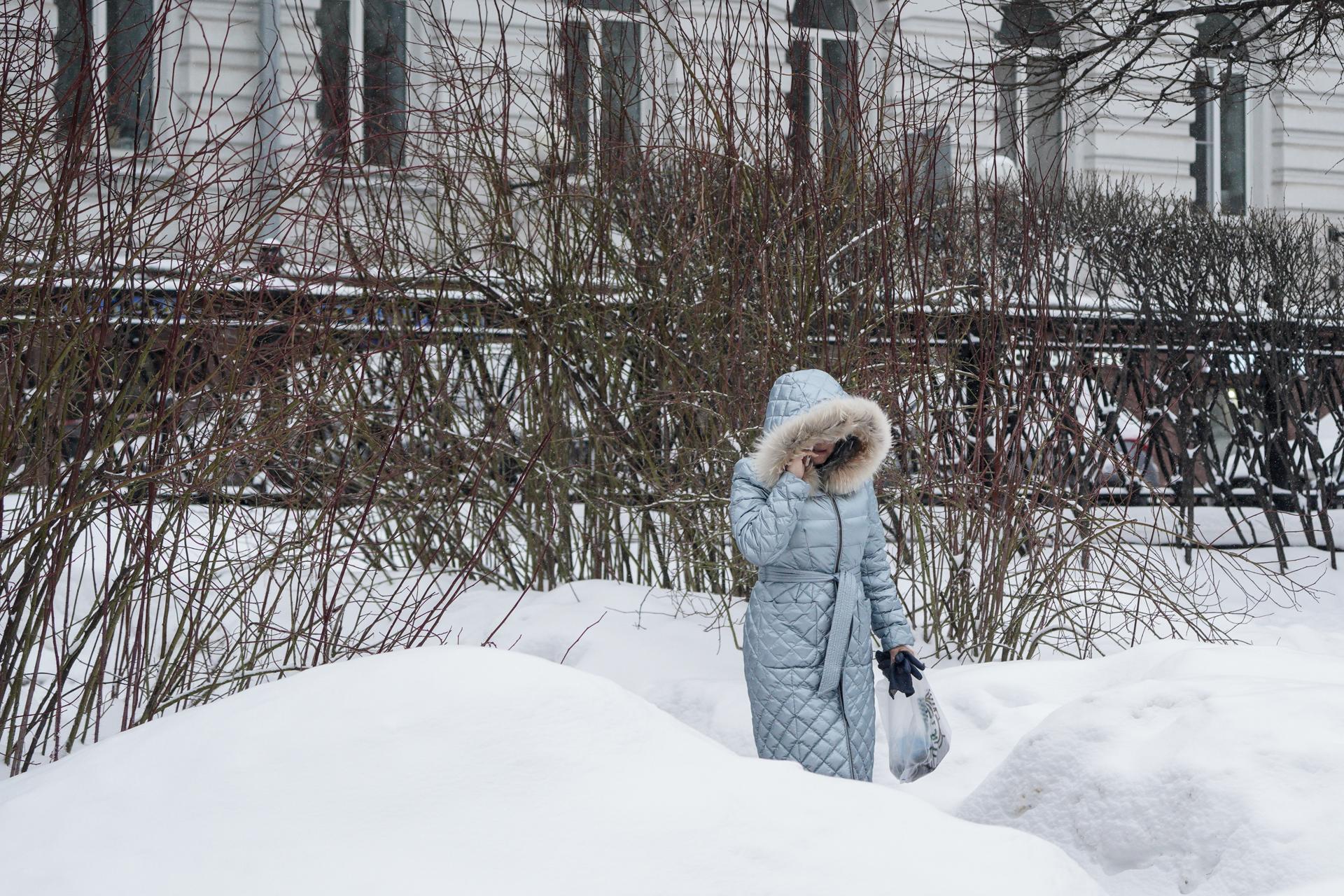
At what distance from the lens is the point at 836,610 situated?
341cm

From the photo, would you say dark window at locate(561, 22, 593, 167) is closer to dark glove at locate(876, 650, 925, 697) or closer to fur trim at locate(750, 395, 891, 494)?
fur trim at locate(750, 395, 891, 494)

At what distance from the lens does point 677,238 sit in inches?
210

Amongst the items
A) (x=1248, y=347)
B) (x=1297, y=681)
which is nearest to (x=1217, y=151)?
(x=1248, y=347)

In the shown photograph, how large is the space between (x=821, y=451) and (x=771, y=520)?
26 cm

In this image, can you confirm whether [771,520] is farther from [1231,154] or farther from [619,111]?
[1231,154]

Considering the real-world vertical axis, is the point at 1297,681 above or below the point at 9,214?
below

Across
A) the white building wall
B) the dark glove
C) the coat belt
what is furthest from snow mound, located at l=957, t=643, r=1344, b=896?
the white building wall

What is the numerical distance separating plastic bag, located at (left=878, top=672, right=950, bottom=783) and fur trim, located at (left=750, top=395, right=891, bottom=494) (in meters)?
0.59

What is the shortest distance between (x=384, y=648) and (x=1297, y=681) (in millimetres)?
2222

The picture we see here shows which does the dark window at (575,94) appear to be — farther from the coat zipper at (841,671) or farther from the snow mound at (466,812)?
the snow mound at (466,812)

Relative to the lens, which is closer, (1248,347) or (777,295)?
(777,295)

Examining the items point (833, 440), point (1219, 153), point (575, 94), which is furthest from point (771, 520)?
point (1219, 153)

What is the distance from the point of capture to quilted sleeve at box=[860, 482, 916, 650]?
3.54 meters

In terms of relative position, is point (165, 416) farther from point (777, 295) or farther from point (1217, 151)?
point (1217, 151)
